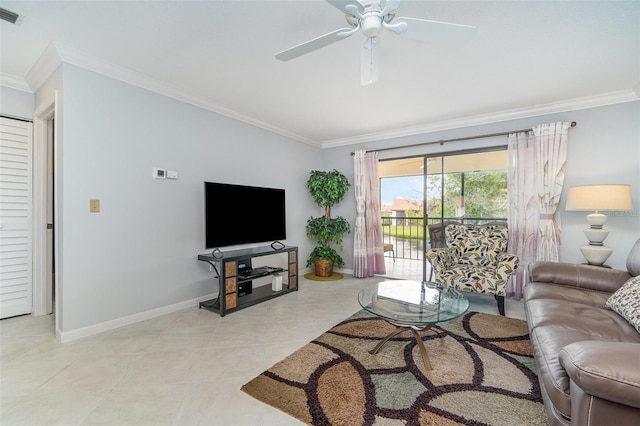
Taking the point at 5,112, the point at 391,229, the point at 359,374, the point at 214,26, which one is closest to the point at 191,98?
the point at 214,26

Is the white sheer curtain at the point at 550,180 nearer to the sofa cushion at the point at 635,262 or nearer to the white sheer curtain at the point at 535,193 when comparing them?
the white sheer curtain at the point at 535,193

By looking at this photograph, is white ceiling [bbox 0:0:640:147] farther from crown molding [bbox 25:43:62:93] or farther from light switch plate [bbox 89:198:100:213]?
light switch plate [bbox 89:198:100:213]

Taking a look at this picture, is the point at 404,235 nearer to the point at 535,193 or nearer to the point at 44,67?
the point at 535,193

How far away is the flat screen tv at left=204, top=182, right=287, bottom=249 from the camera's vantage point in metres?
3.16

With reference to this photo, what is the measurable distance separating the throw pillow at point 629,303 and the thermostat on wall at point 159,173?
149 inches

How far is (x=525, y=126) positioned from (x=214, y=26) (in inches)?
146

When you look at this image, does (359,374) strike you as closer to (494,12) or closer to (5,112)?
(494,12)

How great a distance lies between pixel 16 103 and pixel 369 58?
3.44m

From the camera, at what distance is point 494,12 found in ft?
5.88

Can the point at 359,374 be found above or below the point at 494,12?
below

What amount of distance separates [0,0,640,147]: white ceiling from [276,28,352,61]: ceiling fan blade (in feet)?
0.85

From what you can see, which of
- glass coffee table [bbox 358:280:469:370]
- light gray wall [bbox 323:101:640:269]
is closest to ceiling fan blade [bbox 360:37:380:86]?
glass coffee table [bbox 358:280:469:370]

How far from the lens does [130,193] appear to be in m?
2.65

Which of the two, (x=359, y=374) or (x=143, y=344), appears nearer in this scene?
(x=359, y=374)
